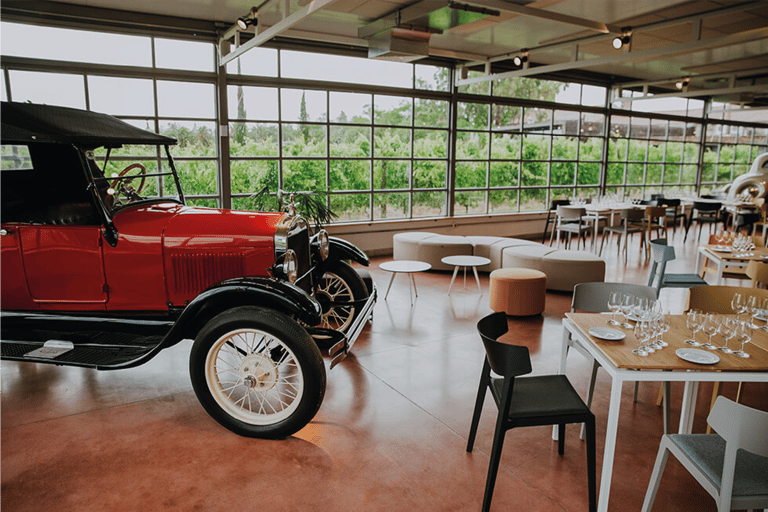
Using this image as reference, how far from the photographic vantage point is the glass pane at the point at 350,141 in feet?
28.8

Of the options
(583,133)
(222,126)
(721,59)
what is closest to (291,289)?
(222,126)

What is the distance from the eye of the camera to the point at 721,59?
9.53 metres

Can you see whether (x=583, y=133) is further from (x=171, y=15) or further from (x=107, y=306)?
(x=107, y=306)

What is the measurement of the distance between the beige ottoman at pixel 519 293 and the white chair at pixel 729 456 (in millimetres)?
3289

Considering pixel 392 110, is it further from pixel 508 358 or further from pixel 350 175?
pixel 508 358

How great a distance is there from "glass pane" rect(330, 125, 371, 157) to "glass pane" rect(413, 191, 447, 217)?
1347mm

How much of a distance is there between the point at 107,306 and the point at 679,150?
48.4 feet

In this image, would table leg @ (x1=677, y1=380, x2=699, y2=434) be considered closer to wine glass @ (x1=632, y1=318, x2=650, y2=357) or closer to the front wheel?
wine glass @ (x1=632, y1=318, x2=650, y2=357)

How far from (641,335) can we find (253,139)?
6.67 metres

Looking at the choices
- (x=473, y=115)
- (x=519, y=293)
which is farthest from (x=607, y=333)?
(x=473, y=115)

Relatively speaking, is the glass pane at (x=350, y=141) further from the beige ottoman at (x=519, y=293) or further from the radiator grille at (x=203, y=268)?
the radiator grille at (x=203, y=268)

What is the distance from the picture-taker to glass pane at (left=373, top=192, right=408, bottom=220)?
941cm

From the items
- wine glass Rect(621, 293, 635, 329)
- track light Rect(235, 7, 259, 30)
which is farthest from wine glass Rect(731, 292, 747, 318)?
track light Rect(235, 7, 259, 30)

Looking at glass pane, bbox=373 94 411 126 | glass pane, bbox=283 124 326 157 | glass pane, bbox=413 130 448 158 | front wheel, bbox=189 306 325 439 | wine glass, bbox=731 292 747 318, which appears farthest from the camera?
glass pane, bbox=413 130 448 158
